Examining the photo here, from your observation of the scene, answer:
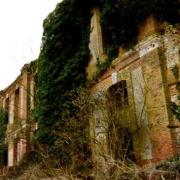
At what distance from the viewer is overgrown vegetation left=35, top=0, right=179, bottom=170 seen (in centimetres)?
1201

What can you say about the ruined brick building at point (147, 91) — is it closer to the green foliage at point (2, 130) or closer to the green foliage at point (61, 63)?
the green foliage at point (61, 63)

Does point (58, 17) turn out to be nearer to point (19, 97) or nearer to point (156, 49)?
point (156, 49)

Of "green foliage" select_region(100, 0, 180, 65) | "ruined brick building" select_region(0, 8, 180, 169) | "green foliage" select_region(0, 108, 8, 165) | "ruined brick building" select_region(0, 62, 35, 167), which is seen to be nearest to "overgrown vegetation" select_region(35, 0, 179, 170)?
"green foliage" select_region(100, 0, 180, 65)

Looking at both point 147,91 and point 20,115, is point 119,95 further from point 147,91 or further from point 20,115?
point 20,115

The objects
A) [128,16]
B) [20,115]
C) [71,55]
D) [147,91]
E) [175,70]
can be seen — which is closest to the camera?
[175,70]

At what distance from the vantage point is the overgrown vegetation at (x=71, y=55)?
12008 mm

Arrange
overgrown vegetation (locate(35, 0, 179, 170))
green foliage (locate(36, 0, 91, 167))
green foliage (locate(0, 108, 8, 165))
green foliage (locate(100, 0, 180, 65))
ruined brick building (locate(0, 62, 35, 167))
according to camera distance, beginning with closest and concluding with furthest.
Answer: green foliage (locate(100, 0, 180, 65))
overgrown vegetation (locate(35, 0, 179, 170))
green foliage (locate(36, 0, 91, 167))
ruined brick building (locate(0, 62, 35, 167))
green foliage (locate(0, 108, 8, 165))

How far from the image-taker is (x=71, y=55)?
1581 cm

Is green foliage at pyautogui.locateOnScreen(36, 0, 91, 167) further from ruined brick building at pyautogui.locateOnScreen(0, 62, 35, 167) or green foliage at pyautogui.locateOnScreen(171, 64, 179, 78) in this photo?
green foliage at pyautogui.locateOnScreen(171, 64, 179, 78)

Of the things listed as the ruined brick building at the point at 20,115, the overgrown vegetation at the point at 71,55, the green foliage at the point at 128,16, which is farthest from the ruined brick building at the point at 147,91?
the ruined brick building at the point at 20,115

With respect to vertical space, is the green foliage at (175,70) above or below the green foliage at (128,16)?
below

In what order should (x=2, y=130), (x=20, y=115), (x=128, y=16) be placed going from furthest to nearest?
(x=2, y=130) → (x=20, y=115) → (x=128, y=16)

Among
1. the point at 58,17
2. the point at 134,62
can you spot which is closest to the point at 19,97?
the point at 58,17

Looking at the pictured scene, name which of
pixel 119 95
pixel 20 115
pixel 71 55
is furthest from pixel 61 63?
pixel 20 115
